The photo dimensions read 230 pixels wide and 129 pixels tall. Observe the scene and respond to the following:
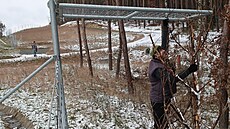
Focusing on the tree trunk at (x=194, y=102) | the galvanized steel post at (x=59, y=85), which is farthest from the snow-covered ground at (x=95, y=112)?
the tree trunk at (x=194, y=102)

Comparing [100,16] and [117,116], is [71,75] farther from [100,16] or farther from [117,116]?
[100,16]

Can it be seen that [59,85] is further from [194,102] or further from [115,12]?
[115,12]

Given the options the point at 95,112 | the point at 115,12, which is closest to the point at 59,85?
the point at 115,12

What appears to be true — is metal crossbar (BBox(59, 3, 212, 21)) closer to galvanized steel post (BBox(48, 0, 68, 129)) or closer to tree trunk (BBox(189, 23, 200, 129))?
galvanized steel post (BBox(48, 0, 68, 129))

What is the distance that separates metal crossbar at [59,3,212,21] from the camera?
137 inches

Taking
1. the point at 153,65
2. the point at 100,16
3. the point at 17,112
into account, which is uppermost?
the point at 100,16

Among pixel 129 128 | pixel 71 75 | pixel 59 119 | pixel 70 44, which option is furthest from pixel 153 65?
pixel 70 44

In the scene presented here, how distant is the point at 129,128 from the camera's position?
7.58 meters

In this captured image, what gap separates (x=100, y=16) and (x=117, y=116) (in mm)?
4508

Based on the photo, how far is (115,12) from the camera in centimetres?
442

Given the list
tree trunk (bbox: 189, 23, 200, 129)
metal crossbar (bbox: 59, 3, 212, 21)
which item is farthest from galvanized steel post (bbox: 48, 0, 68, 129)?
tree trunk (bbox: 189, 23, 200, 129)

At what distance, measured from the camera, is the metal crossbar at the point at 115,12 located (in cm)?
348

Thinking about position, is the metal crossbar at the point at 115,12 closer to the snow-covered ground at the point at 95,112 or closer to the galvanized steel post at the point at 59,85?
the galvanized steel post at the point at 59,85

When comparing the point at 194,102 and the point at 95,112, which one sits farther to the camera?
the point at 95,112
